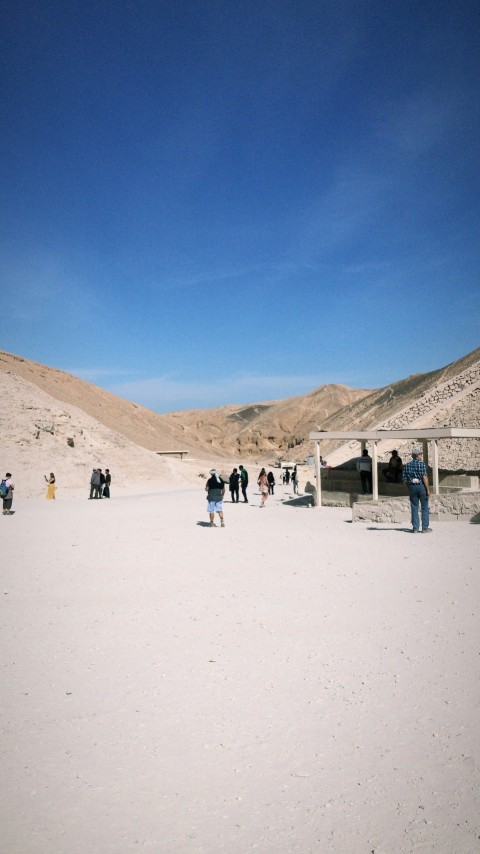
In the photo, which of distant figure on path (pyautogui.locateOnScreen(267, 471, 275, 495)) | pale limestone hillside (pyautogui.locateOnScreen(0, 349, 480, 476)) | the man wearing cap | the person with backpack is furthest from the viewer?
pale limestone hillside (pyautogui.locateOnScreen(0, 349, 480, 476))

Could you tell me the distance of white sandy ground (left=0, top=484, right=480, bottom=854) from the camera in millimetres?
2748

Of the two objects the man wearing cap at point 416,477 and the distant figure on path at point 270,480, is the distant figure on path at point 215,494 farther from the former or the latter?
the distant figure on path at point 270,480

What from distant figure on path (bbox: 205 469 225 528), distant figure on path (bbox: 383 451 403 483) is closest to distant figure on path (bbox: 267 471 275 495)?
distant figure on path (bbox: 383 451 403 483)

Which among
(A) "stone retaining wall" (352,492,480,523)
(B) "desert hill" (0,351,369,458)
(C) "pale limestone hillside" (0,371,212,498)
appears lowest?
(A) "stone retaining wall" (352,492,480,523)

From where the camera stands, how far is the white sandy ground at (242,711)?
2.75 meters

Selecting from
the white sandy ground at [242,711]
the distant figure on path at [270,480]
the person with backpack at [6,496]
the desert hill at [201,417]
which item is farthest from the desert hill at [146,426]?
the white sandy ground at [242,711]

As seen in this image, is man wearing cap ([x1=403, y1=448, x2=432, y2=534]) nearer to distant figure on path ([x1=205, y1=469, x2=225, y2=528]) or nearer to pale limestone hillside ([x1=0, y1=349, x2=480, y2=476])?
distant figure on path ([x1=205, y1=469, x2=225, y2=528])

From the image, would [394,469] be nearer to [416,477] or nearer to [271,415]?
[416,477]

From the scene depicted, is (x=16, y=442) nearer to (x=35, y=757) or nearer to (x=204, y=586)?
(x=204, y=586)

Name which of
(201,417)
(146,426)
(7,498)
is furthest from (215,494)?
(201,417)

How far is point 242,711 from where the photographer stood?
385 centimetres

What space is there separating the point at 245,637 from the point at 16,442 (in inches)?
1169

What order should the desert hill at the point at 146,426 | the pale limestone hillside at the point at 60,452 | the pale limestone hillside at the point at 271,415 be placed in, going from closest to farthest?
the pale limestone hillside at the point at 271,415 < the desert hill at the point at 146,426 < the pale limestone hillside at the point at 60,452

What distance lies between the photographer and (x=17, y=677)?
4.50 metres
